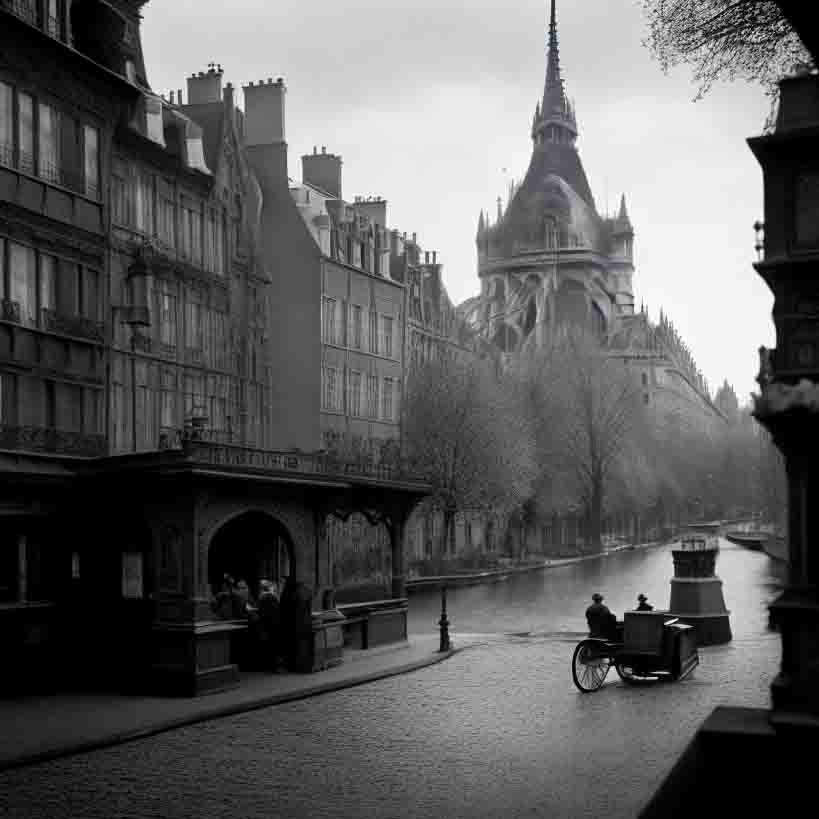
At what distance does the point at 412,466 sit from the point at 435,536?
994 centimetres

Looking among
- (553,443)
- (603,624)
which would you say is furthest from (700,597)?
(553,443)

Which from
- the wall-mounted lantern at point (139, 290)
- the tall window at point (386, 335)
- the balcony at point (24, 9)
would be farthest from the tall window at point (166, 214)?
the tall window at point (386, 335)

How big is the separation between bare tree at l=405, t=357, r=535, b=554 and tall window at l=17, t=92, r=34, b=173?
33034 mm

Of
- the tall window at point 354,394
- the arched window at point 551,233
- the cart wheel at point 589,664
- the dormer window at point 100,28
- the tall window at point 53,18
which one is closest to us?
the cart wheel at point 589,664

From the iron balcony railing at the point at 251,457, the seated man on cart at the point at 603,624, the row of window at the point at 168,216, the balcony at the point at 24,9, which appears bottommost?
the seated man on cart at the point at 603,624

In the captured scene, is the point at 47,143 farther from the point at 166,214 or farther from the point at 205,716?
the point at 205,716

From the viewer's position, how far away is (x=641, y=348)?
6649 inches

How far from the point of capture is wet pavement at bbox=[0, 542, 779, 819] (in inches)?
554

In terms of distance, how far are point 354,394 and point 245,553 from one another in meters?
28.5

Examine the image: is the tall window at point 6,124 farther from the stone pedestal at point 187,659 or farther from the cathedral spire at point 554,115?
the cathedral spire at point 554,115

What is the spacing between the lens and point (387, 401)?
197 feet

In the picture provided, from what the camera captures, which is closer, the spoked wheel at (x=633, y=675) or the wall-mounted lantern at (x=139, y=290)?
the spoked wheel at (x=633, y=675)

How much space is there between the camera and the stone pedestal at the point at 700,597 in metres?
31.2

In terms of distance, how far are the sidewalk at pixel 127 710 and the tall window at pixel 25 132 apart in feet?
33.9
